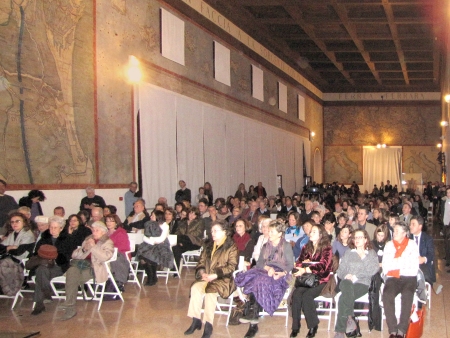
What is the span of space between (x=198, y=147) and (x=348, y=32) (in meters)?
8.96

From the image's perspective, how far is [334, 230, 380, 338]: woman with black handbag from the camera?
6137 millimetres

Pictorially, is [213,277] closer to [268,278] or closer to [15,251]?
[268,278]

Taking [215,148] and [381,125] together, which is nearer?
[215,148]

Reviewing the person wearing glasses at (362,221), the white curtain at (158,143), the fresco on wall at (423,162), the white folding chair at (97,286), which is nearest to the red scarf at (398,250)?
the person wearing glasses at (362,221)

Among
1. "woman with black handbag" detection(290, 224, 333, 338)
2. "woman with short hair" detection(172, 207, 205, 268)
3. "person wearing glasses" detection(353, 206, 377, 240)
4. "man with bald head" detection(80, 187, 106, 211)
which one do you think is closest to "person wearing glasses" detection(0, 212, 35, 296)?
"man with bald head" detection(80, 187, 106, 211)

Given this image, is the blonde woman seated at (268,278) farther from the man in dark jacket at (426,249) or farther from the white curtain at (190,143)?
the white curtain at (190,143)

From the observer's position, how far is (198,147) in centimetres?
1636

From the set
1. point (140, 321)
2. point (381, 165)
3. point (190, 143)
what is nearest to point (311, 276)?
point (140, 321)

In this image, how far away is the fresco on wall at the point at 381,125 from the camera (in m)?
34.5

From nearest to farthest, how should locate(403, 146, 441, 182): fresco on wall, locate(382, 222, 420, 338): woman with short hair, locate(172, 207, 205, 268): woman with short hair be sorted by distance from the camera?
locate(382, 222, 420, 338): woman with short hair < locate(172, 207, 205, 268): woman with short hair < locate(403, 146, 441, 182): fresco on wall

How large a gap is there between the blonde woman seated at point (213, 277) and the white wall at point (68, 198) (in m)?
4.35

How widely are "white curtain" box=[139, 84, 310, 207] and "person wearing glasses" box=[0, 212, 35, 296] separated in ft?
16.6

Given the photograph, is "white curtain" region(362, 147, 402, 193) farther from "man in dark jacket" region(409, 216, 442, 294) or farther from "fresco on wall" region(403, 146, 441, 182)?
"man in dark jacket" region(409, 216, 442, 294)

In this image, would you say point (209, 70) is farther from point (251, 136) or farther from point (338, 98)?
point (338, 98)
